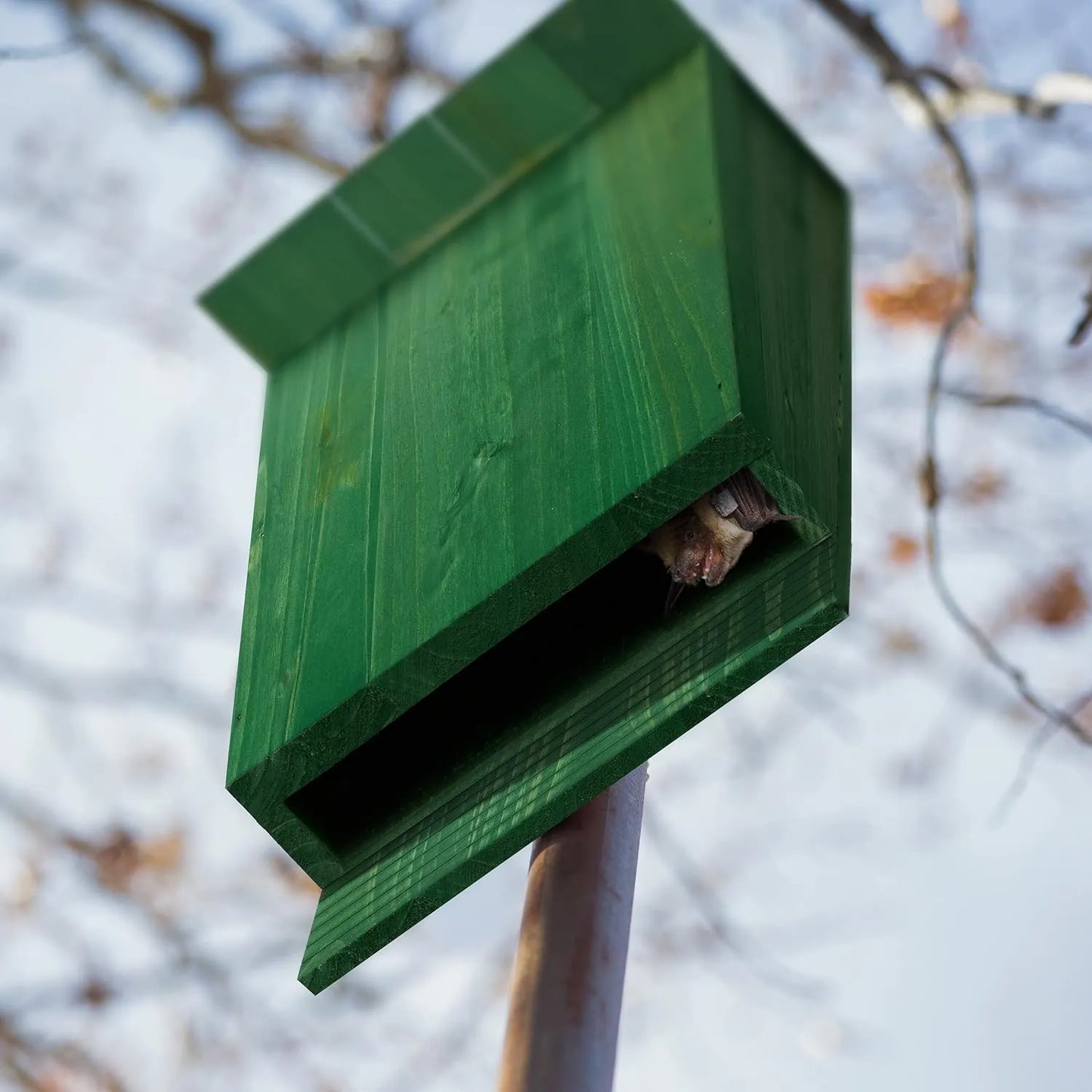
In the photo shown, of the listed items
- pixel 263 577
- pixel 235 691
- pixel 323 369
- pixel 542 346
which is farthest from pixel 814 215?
pixel 235 691

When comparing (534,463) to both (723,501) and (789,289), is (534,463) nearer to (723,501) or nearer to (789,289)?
(723,501)

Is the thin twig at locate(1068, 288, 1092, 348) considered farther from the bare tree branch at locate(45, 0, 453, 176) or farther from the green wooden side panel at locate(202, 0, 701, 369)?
the bare tree branch at locate(45, 0, 453, 176)

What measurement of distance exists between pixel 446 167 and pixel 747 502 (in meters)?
0.83

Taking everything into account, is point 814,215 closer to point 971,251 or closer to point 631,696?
point 971,251

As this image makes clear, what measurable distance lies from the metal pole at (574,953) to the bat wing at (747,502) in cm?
28

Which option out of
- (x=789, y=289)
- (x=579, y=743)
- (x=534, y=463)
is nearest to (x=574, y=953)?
(x=579, y=743)

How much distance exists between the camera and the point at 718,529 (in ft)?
4.19

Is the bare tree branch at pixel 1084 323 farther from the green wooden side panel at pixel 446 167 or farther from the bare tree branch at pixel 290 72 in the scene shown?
the bare tree branch at pixel 290 72

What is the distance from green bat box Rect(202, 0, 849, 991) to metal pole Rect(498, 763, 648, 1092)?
0.25 feet

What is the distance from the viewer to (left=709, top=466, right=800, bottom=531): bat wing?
126cm

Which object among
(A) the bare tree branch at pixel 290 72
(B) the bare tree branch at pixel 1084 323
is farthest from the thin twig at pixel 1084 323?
(A) the bare tree branch at pixel 290 72

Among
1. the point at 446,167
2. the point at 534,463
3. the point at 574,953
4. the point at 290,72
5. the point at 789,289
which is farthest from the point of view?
the point at 290,72

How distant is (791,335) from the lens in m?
1.53

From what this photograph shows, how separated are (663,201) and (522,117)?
0.36 metres
